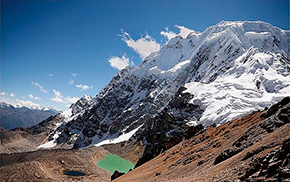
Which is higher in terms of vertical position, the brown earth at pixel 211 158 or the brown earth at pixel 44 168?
the brown earth at pixel 44 168

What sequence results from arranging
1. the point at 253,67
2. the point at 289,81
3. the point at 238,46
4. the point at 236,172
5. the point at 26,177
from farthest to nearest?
the point at 238,46 → the point at 253,67 → the point at 289,81 → the point at 26,177 → the point at 236,172

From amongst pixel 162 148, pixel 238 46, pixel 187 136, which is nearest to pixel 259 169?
pixel 187 136

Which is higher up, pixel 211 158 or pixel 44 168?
pixel 44 168

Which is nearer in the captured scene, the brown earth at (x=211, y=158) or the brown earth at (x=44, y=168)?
the brown earth at (x=211, y=158)

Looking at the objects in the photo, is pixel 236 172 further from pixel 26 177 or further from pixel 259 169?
pixel 26 177

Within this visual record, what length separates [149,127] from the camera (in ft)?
503

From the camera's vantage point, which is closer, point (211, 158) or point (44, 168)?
point (211, 158)

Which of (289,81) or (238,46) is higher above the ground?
(238,46)

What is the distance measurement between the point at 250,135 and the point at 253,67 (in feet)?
346

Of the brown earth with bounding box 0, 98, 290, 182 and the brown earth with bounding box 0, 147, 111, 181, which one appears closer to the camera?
the brown earth with bounding box 0, 98, 290, 182

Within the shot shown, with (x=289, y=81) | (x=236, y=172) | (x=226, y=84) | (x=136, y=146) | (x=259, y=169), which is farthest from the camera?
(x=136, y=146)

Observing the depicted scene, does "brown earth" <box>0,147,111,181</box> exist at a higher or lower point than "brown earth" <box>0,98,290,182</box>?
higher

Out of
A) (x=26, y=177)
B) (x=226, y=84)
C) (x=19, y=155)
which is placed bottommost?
(x=26, y=177)

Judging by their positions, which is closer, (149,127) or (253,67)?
(253,67)
